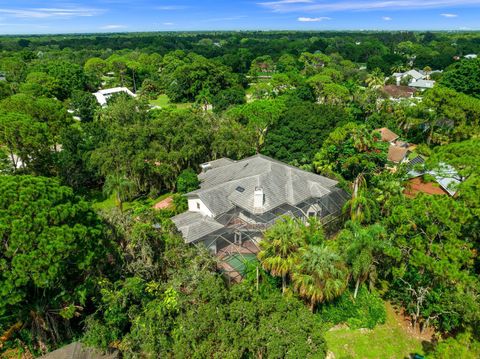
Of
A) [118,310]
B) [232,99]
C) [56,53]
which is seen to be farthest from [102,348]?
[56,53]

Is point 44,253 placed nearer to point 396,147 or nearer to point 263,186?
point 263,186

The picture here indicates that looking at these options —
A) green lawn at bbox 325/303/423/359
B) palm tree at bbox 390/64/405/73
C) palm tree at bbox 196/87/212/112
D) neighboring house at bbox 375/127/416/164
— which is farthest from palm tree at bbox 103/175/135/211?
palm tree at bbox 390/64/405/73

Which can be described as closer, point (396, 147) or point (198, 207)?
point (198, 207)

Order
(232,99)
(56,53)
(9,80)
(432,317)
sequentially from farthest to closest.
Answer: (56,53), (9,80), (232,99), (432,317)

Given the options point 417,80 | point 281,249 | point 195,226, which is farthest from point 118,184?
point 417,80

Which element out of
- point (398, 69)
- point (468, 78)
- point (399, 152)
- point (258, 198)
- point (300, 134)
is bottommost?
point (399, 152)

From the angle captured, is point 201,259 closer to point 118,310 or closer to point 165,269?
point 165,269

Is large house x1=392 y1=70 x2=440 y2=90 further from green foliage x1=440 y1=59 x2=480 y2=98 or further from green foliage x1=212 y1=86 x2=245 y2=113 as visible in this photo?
green foliage x1=212 y1=86 x2=245 y2=113
